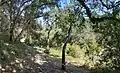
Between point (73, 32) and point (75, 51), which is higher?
point (73, 32)

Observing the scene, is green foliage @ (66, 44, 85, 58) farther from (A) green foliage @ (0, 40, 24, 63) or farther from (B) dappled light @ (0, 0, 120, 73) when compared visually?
(A) green foliage @ (0, 40, 24, 63)

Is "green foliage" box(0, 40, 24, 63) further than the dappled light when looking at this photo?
Yes

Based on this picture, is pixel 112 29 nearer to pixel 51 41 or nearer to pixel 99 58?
pixel 99 58

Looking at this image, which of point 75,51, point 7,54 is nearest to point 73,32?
point 7,54

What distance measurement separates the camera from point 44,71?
14.4m

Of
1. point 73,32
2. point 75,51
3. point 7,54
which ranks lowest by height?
point 75,51

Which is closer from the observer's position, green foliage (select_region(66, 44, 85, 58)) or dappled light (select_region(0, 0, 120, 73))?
dappled light (select_region(0, 0, 120, 73))

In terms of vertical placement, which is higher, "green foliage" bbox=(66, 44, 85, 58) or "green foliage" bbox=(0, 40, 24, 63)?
"green foliage" bbox=(0, 40, 24, 63)

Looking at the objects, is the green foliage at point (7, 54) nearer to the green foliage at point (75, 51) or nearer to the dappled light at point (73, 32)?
the dappled light at point (73, 32)

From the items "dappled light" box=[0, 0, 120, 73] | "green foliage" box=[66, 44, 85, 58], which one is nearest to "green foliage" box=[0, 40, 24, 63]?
"dappled light" box=[0, 0, 120, 73]

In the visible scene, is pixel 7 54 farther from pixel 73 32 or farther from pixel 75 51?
pixel 75 51

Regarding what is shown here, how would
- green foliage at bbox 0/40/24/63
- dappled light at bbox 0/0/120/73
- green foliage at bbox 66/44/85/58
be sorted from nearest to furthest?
dappled light at bbox 0/0/120/73 < green foliage at bbox 0/40/24/63 < green foliage at bbox 66/44/85/58

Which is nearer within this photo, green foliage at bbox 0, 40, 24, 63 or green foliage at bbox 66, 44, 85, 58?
green foliage at bbox 0, 40, 24, 63

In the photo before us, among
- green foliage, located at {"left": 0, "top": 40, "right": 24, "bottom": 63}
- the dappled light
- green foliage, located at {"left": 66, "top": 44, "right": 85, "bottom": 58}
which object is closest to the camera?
the dappled light
